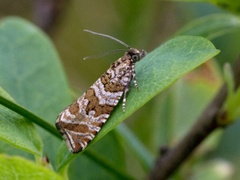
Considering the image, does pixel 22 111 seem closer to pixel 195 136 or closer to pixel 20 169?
pixel 20 169

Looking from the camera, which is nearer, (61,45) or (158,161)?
(158,161)

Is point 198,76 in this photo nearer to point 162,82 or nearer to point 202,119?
point 202,119

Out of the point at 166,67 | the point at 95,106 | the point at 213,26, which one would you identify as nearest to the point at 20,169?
the point at 166,67

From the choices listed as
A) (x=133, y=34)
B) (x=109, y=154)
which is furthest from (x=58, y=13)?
(x=109, y=154)

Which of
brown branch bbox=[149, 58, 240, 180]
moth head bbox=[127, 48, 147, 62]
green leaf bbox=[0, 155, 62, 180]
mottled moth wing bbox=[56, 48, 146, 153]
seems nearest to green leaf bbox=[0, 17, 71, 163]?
mottled moth wing bbox=[56, 48, 146, 153]

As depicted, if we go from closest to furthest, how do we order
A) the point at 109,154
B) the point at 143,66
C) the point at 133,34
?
the point at 143,66 → the point at 109,154 → the point at 133,34

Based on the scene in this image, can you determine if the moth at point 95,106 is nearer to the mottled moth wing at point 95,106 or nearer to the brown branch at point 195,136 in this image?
the mottled moth wing at point 95,106
